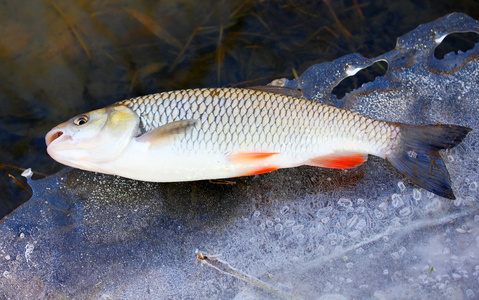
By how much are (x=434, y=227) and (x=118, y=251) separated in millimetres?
1816

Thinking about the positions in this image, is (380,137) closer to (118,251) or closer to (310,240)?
(310,240)

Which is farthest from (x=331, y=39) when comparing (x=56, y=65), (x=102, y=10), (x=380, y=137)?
(x=56, y=65)

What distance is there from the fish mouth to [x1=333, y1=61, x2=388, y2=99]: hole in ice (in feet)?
5.54

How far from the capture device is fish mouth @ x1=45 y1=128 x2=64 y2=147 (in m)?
2.01

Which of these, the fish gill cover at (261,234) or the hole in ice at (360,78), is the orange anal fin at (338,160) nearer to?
the fish gill cover at (261,234)

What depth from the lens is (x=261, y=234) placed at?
6.99 ft

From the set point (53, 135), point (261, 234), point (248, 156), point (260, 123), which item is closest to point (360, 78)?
point (260, 123)

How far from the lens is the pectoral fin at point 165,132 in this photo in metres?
1.91

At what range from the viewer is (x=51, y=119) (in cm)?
243

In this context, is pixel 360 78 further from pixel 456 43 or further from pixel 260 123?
pixel 260 123

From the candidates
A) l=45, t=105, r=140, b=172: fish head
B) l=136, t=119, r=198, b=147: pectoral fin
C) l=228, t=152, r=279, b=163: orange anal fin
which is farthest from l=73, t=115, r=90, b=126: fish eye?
l=228, t=152, r=279, b=163: orange anal fin

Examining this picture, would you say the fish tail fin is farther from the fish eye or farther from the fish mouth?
the fish mouth

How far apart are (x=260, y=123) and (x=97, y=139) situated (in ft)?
2.83

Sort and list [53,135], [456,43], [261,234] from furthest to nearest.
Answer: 1. [456,43]
2. [261,234]
3. [53,135]
